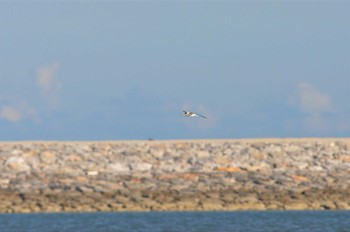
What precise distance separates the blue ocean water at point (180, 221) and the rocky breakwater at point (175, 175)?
546 millimetres

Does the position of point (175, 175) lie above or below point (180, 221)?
above

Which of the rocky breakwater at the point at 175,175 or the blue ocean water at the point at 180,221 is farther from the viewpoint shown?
the rocky breakwater at the point at 175,175

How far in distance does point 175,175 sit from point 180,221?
13.5ft

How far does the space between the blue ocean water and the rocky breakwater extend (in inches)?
21.5

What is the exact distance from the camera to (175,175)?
41.8m

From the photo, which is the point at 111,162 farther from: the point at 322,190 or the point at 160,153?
the point at 322,190

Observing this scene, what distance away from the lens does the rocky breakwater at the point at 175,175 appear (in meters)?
39.6

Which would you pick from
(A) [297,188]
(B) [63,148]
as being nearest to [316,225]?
(A) [297,188]

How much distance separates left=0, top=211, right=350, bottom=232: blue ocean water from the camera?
36.6 m

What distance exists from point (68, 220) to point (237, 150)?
7.55 m

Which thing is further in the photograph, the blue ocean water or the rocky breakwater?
the rocky breakwater

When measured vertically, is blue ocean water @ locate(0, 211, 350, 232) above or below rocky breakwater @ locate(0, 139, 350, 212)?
below

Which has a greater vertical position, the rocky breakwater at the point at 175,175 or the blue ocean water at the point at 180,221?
the rocky breakwater at the point at 175,175

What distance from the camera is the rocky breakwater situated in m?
39.6
